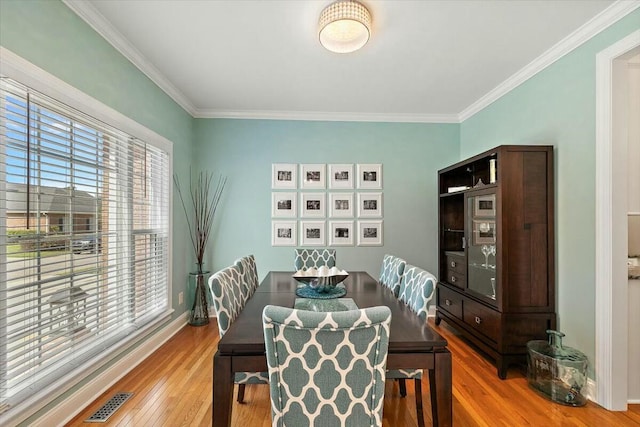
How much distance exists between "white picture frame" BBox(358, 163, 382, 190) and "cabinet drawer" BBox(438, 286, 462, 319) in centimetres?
145

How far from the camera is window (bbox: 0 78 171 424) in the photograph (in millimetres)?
1549

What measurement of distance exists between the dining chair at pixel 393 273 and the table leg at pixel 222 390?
1383 millimetres

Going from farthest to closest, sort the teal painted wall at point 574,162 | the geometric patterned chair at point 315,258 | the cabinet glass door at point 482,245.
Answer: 1. the geometric patterned chair at point 315,258
2. the cabinet glass door at point 482,245
3. the teal painted wall at point 574,162

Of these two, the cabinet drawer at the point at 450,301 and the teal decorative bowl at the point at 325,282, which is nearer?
the teal decorative bowl at the point at 325,282

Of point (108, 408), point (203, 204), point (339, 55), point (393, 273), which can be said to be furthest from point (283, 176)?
point (108, 408)

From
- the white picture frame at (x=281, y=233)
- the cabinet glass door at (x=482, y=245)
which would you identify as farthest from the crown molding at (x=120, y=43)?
the cabinet glass door at (x=482, y=245)

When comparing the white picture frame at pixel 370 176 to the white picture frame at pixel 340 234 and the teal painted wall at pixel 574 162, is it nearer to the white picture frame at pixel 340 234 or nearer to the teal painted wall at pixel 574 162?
the white picture frame at pixel 340 234

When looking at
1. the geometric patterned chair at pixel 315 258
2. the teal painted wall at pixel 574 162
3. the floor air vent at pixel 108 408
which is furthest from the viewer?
the geometric patterned chair at pixel 315 258

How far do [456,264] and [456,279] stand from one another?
162mm

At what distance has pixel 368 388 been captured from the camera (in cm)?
113

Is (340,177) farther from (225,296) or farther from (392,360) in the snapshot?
(392,360)

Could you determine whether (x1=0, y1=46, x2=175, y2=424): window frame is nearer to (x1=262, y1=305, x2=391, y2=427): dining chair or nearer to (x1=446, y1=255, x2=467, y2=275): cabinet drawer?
(x1=262, y1=305, x2=391, y2=427): dining chair

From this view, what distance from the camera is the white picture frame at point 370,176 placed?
396 centimetres

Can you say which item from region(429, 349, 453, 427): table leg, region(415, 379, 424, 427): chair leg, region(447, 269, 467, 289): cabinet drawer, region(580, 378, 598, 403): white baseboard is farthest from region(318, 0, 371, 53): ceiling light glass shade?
region(580, 378, 598, 403): white baseboard
